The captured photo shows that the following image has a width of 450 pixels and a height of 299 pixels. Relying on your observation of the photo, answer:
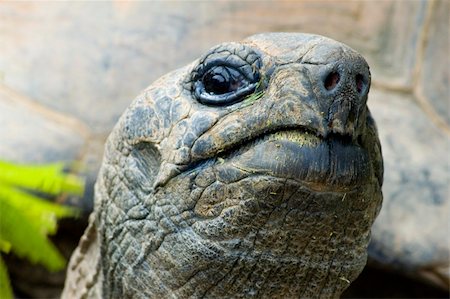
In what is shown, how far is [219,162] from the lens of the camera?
1663mm

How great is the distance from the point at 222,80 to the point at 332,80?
0.25m

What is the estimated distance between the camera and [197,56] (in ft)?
11.0

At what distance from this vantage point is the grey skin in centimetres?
158

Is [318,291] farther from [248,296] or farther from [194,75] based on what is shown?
[194,75]

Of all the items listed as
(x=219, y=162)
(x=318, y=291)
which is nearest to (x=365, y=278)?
(x=318, y=291)

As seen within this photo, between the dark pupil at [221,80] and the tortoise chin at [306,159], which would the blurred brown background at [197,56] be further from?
the tortoise chin at [306,159]

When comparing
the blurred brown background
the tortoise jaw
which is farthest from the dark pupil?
the blurred brown background

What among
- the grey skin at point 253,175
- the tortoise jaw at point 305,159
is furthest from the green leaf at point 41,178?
the tortoise jaw at point 305,159

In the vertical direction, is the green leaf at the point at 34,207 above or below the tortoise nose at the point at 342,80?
below

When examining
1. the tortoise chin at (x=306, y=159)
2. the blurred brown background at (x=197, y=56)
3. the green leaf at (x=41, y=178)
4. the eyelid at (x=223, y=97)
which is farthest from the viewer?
the blurred brown background at (x=197, y=56)

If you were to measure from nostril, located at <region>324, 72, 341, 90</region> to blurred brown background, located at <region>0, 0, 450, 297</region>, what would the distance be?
169 centimetres

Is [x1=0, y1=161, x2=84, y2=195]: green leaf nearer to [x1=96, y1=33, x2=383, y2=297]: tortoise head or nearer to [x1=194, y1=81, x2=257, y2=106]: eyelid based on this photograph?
[x1=96, y1=33, x2=383, y2=297]: tortoise head

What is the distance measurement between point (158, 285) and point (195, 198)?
10.5 inches

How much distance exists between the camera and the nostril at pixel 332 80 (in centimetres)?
159
